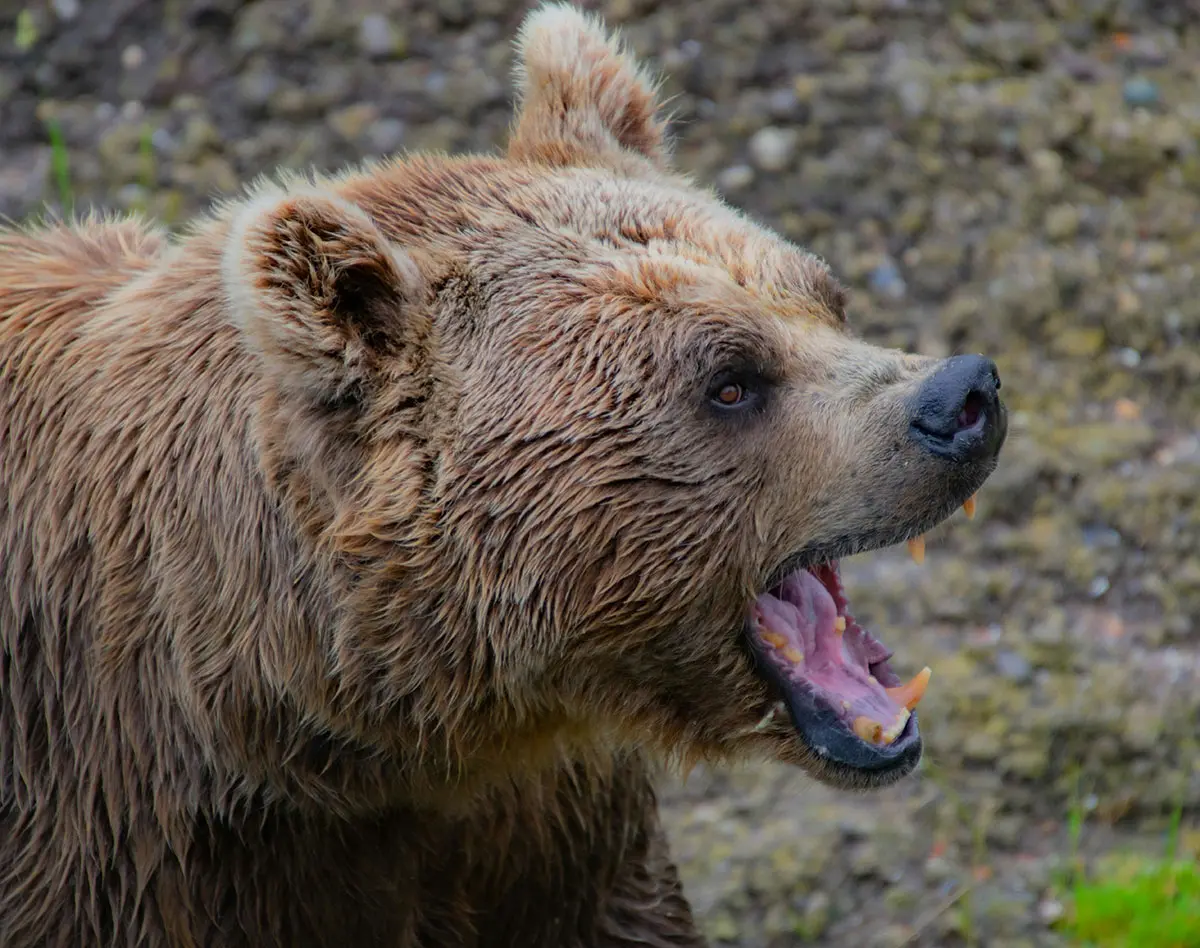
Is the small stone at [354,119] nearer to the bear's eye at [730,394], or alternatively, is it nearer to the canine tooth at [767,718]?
the bear's eye at [730,394]

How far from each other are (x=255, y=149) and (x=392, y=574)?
160 inches

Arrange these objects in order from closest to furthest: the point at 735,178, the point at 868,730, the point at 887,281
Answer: the point at 868,730 → the point at 887,281 → the point at 735,178

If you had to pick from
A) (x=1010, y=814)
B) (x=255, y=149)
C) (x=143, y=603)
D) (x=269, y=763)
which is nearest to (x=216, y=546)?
(x=143, y=603)

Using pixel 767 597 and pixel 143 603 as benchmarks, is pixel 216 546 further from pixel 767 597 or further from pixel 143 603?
pixel 767 597

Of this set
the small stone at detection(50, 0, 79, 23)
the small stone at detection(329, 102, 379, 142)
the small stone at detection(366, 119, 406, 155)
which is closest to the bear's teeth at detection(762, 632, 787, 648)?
the small stone at detection(366, 119, 406, 155)

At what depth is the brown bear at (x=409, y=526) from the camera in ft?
12.2

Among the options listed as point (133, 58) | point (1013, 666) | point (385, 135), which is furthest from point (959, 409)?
point (133, 58)

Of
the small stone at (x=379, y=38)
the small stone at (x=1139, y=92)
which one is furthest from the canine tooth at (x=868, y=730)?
the small stone at (x=379, y=38)

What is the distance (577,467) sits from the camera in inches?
147

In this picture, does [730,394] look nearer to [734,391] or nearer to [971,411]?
[734,391]

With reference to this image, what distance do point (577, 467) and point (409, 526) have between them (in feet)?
1.23

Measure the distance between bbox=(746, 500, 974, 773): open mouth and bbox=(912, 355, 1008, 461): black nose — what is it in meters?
0.29

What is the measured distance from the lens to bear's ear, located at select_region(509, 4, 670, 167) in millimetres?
4422

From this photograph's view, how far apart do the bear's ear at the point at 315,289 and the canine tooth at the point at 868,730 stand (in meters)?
1.27
